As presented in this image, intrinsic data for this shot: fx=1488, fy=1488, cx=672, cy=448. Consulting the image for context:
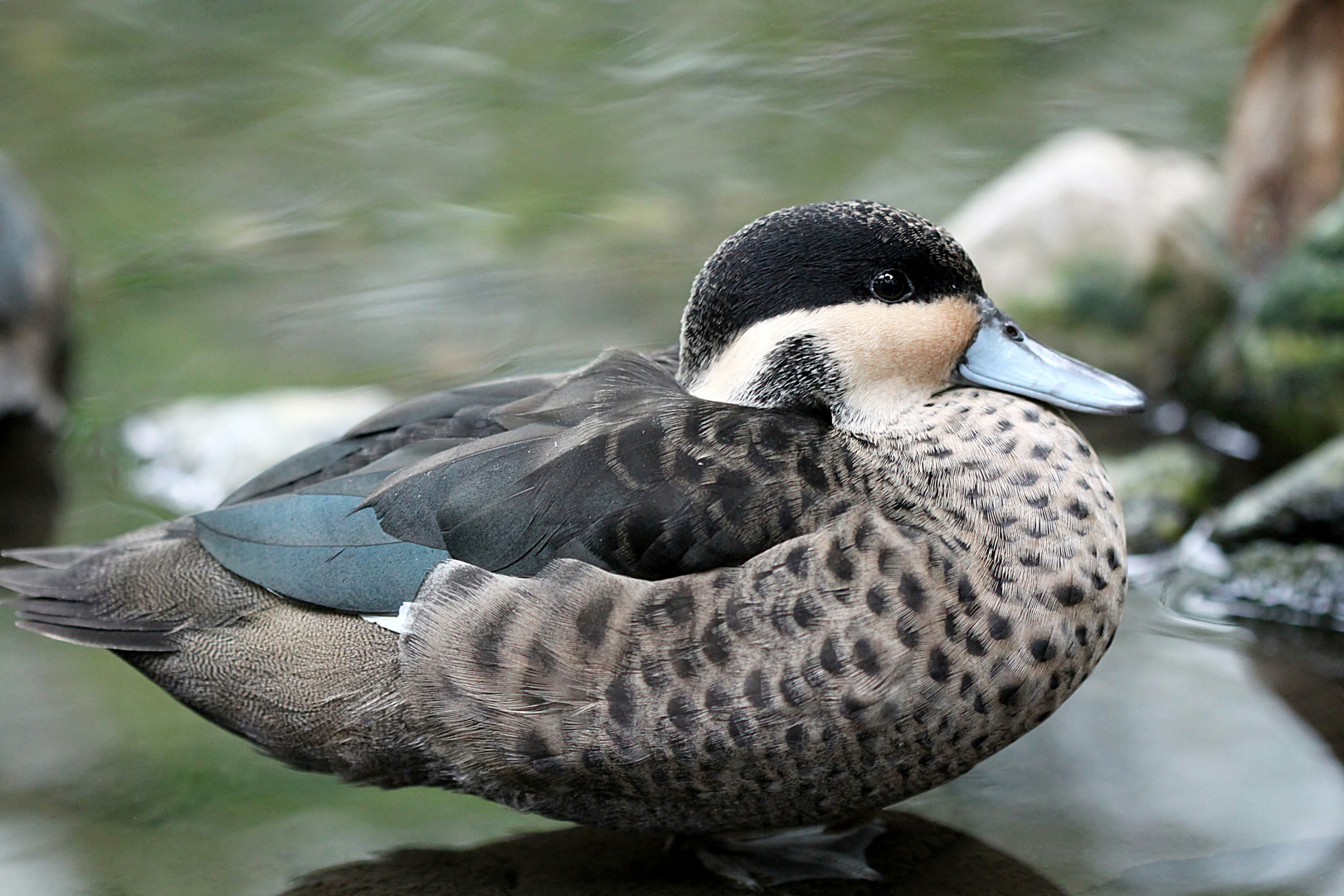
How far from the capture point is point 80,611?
3164mm

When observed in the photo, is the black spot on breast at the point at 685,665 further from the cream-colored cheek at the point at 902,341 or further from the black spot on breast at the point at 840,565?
the cream-colored cheek at the point at 902,341

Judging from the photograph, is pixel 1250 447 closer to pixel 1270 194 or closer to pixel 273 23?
pixel 1270 194

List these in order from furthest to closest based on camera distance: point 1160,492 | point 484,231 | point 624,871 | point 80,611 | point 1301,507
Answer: point 484,231 < point 1160,492 < point 1301,507 < point 624,871 < point 80,611

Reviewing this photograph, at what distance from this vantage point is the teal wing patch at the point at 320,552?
2965mm

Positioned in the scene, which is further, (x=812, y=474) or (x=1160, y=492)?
(x=1160, y=492)

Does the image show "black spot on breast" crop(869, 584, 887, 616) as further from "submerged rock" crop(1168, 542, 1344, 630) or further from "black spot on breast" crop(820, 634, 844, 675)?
"submerged rock" crop(1168, 542, 1344, 630)

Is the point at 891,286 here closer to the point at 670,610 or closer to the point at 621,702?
the point at 670,610

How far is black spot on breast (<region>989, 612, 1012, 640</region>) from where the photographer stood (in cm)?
282

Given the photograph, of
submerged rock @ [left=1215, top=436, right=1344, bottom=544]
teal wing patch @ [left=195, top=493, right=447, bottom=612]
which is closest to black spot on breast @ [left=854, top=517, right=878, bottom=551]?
teal wing patch @ [left=195, top=493, right=447, bottom=612]

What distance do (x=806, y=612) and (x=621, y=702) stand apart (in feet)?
1.28

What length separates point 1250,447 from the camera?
5113 mm

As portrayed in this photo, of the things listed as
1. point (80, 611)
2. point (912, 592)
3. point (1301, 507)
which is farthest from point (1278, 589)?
point (80, 611)

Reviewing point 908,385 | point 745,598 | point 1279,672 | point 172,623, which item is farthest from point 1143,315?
point 172,623

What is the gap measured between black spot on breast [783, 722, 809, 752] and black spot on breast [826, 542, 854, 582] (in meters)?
0.29
